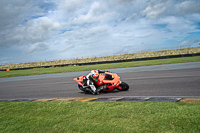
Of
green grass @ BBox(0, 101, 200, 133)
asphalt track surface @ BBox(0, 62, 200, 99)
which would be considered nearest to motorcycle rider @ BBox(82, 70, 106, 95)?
asphalt track surface @ BBox(0, 62, 200, 99)

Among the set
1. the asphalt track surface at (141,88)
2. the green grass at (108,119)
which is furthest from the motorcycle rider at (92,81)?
the green grass at (108,119)

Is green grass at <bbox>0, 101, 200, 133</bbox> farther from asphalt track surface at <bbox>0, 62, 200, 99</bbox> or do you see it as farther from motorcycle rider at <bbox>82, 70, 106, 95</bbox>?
motorcycle rider at <bbox>82, 70, 106, 95</bbox>

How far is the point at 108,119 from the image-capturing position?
381cm

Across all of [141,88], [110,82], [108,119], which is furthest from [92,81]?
[108,119]

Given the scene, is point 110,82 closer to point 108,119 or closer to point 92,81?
point 92,81

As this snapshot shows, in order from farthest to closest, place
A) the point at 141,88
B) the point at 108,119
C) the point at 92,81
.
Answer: the point at 141,88 < the point at 92,81 < the point at 108,119

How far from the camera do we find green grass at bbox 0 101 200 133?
3.22 m

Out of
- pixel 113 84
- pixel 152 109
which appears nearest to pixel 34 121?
pixel 152 109

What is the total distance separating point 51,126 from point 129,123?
5.49ft

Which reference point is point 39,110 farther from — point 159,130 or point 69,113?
point 159,130

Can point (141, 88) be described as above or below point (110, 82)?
below

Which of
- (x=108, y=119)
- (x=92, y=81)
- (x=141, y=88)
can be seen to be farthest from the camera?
(x=141, y=88)

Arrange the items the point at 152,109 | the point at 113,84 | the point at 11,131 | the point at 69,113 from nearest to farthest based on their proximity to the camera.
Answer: the point at 11,131 → the point at 152,109 → the point at 69,113 → the point at 113,84

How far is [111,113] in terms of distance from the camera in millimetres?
4191
